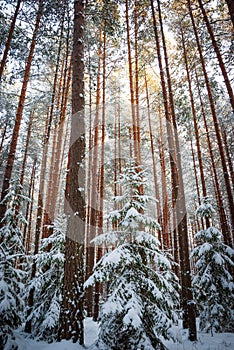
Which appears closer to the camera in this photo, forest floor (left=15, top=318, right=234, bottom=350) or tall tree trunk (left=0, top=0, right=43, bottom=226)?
forest floor (left=15, top=318, right=234, bottom=350)

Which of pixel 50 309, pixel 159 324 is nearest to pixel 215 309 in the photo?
pixel 159 324

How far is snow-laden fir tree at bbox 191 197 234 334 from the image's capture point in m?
6.96

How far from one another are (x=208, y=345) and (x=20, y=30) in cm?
1224

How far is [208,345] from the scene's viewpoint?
18.5 feet

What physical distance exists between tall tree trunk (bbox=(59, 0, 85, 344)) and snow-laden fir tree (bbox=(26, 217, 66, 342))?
5.98ft

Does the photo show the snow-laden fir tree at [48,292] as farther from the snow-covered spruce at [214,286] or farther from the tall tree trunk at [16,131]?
the snow-covered spruce at [214,286]

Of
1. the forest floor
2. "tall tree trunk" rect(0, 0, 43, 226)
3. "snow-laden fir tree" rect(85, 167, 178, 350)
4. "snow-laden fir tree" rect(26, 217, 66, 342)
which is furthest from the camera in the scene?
"tall tree trunk" rect(0, 0, 43, 226)

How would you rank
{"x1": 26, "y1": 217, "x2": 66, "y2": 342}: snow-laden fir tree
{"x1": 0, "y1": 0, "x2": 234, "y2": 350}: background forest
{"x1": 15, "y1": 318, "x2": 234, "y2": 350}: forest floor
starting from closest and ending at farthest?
{"x1": 15, "y1": 318, "x2": 234, "y2": 350}: forest floor, {"x1": 0, "y1": 0, "x2": 234, "y2": 350}: background forest, {"x1": 26, "y1": 217, "x2": 66, "y2": 342}: snow-laden fir tree

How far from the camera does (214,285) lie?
7.23 meters

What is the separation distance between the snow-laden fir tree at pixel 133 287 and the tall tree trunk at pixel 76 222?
45cm

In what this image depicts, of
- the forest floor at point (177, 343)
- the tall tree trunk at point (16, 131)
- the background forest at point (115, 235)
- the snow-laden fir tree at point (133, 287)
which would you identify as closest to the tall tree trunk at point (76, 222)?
the background forest at point (115, 235)

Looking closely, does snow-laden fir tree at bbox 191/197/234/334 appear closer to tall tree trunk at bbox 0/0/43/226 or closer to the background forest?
the background forest

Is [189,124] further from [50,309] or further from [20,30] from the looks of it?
[50,309]

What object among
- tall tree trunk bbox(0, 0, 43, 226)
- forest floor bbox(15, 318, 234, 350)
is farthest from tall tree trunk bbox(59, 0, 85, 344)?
tall tree trunk bbox(0, 0, 43, 226)
